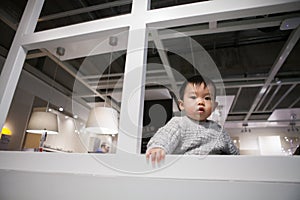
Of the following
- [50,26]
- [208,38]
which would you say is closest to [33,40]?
[50,26]

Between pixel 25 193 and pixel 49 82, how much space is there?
342 centimetres

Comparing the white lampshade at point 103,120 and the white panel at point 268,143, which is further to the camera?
the white panel at point 268,143

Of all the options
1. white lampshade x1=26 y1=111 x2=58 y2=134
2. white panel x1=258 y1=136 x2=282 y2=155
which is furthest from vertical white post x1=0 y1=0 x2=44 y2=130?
white panel x1=258 y1=136 x2=282 y2=155

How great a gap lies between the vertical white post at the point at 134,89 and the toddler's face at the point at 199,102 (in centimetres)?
30

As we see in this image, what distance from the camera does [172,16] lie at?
2.36 feet

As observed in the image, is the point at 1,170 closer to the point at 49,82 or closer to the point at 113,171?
the point at 113,171

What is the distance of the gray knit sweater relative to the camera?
0.67m

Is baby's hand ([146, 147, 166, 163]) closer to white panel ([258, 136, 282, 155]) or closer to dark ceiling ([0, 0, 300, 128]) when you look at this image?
dark ceiling ([0, 0, 300, 128])

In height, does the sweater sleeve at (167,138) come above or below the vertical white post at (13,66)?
below

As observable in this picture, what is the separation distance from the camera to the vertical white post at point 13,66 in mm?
802

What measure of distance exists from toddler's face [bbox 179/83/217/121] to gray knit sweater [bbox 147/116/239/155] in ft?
0.14

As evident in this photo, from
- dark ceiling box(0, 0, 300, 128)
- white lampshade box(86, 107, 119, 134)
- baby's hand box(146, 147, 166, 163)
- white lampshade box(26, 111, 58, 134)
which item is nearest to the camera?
baby's hand box(146, 147, 166, 163)

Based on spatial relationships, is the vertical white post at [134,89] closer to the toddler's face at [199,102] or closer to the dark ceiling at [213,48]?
the toddler's face at [199,102]

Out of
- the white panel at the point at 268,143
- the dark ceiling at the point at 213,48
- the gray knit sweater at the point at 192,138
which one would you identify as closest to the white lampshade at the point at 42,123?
the dark ceiling at the point at 213,48
